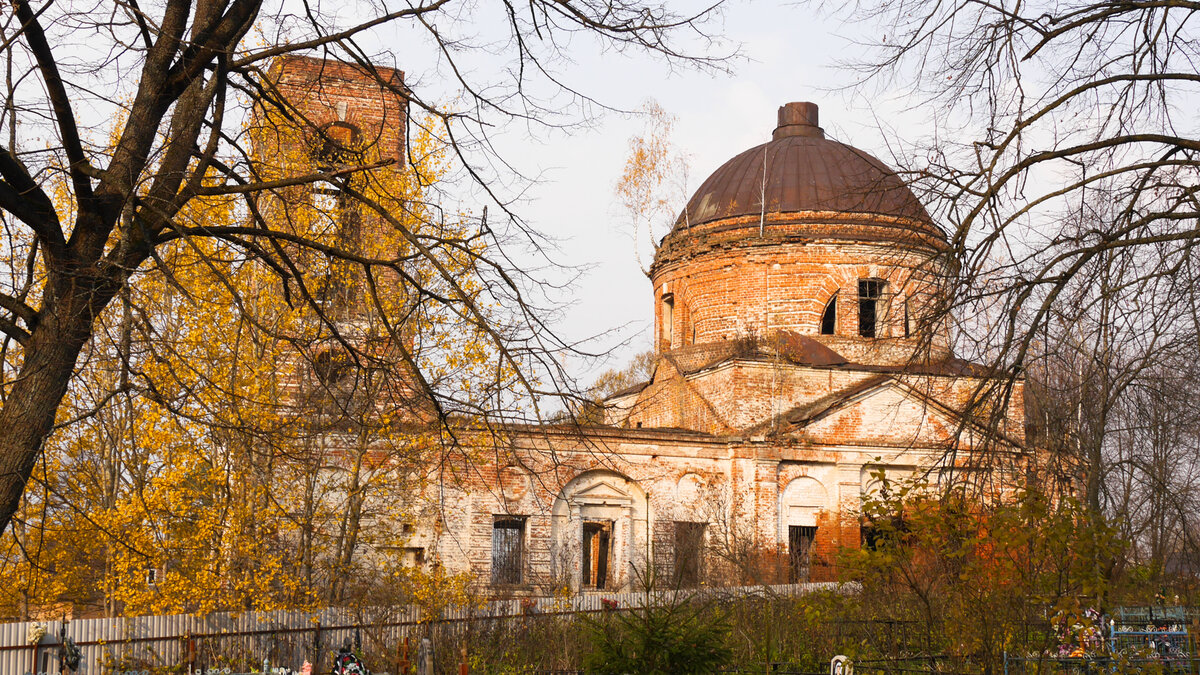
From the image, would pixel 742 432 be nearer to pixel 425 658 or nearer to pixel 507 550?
pixel 507 550

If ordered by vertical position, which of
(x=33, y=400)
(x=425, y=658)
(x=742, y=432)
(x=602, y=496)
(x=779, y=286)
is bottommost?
(x=425, y=658)

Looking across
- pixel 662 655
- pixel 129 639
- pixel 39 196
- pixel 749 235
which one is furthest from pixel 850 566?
pixel 749 235

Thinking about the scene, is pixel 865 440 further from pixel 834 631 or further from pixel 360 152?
pixel 360 152

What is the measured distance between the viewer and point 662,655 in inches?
328

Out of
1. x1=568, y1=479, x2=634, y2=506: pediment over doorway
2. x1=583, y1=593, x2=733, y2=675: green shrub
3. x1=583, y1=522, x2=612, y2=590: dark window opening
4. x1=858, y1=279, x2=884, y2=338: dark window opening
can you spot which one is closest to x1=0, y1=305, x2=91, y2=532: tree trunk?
x1=583, y1=593, x2=733, y2=675: green shrub

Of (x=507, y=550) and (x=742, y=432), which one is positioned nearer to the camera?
(x=507, y=550)

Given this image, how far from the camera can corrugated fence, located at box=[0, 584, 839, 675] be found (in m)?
12.3

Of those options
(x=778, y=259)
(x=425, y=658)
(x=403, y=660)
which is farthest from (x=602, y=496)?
(x=403, y=660)

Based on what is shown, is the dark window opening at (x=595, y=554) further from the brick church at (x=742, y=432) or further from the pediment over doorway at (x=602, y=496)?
the pediment over doorway at (x=602, y=496)

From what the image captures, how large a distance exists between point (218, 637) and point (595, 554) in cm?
1382

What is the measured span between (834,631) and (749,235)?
15.7 meters

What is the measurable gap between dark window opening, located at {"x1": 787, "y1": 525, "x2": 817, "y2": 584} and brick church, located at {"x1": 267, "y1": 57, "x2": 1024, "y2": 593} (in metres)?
0.04

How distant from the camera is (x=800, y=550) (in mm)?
26562

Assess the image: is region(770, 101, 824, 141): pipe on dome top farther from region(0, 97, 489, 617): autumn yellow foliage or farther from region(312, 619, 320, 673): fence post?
region(312, 619, 320, 673): fence post
